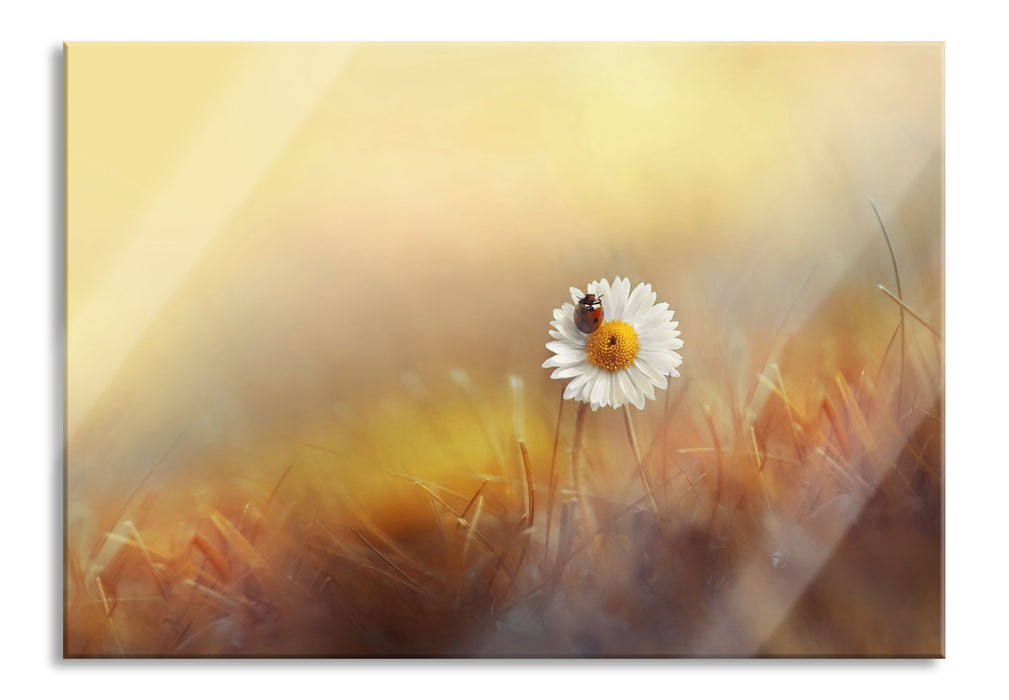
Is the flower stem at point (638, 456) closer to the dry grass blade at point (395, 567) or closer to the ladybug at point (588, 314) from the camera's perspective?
the ladybug at point (588, 314)

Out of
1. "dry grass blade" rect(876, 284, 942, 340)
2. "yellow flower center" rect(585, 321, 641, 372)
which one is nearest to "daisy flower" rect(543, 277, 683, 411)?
"yellow flower center" rect(585, 321, 641, 372)

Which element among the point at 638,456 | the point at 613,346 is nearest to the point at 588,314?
the point at 613,346

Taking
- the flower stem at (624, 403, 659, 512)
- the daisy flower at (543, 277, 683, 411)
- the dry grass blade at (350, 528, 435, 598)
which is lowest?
the dry grass blade at (350, 528, 435, 598)

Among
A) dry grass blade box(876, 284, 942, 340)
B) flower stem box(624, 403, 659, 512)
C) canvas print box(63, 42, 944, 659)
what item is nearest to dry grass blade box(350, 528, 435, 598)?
canvas print box(63, 42, 944, 659)

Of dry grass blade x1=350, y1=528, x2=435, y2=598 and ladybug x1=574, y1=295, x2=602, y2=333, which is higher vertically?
ladybug x1=574, y1=295, x2=602, y2=333

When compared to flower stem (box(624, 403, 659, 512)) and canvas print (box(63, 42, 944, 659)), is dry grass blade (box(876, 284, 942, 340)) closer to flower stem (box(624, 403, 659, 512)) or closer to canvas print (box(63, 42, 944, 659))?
canvas print (box(63, 42, 944, 659))

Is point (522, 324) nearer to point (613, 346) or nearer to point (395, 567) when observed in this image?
point (613, 346)

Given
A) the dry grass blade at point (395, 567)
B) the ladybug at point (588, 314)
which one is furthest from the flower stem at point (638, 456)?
the dry grass blade at point (395, 567)

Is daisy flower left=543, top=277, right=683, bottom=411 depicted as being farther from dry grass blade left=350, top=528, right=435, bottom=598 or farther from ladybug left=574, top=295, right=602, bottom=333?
dry grass blade left=350, top=528, right=435, bottom=598
